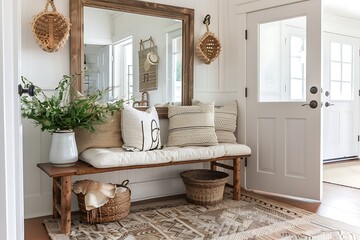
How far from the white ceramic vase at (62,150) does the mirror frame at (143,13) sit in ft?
1.83

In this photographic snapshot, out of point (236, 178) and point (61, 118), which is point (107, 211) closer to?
point (61, 118)

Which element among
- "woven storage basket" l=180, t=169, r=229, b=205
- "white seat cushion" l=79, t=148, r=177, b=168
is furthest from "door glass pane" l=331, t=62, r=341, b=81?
"white seat cushion" l=79, t=148, r=177, b=168

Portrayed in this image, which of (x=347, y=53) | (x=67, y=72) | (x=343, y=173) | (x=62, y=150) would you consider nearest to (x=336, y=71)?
(x=347, y=53)

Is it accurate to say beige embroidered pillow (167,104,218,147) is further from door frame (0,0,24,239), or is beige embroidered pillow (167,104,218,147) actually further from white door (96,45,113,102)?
door frame (0,0,24,239)

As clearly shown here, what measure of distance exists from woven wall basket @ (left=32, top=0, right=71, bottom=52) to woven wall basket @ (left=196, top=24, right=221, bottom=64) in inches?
54.3

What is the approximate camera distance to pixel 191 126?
304cm

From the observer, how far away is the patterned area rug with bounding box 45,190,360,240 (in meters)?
2.22

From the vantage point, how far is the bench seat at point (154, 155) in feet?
7.77

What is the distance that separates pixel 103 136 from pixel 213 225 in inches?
44.8

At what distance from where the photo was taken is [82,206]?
2453mm

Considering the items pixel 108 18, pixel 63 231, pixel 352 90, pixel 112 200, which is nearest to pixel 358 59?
pixel 352 90

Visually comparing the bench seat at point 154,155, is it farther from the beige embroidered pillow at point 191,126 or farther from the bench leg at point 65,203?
the bench leg at point 65,203

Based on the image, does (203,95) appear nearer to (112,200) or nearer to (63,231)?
(112,200)

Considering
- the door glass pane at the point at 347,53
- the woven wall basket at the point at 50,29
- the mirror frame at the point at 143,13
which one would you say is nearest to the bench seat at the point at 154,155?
→ the mirror frame at the point at 143,13
